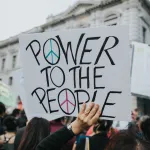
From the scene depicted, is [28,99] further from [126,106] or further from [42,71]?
[126,106]

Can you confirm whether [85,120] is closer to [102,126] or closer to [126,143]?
[126,143]

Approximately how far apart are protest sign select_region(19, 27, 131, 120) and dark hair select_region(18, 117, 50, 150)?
40 cm

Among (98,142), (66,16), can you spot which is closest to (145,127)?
(98,142)

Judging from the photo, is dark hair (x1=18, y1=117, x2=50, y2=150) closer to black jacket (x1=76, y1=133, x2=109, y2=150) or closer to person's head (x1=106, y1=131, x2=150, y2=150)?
black jacket (x1=76, y1=133, x2=109, y2=150)

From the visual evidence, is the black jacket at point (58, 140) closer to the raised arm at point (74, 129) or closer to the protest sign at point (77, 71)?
the raised arm at point (74, 129)

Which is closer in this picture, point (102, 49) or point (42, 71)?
point (102, 49)

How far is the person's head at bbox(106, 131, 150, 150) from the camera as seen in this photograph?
1.36 metres

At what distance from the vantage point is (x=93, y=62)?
189cm

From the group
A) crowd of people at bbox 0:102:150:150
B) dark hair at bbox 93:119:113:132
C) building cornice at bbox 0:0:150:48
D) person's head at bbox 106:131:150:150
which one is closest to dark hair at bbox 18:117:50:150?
crowd of people at bbox 0:102:150:150

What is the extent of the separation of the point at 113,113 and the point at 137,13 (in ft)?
56.8

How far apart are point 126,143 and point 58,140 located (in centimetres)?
39

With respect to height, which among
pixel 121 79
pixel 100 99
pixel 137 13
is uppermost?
pixel 137 13

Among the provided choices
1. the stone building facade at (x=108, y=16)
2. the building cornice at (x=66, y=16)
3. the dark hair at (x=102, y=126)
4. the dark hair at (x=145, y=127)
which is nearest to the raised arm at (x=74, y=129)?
the dark hair at (x=102, y=126)

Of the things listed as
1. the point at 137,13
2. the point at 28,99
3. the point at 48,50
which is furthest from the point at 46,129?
the point at 137,13
